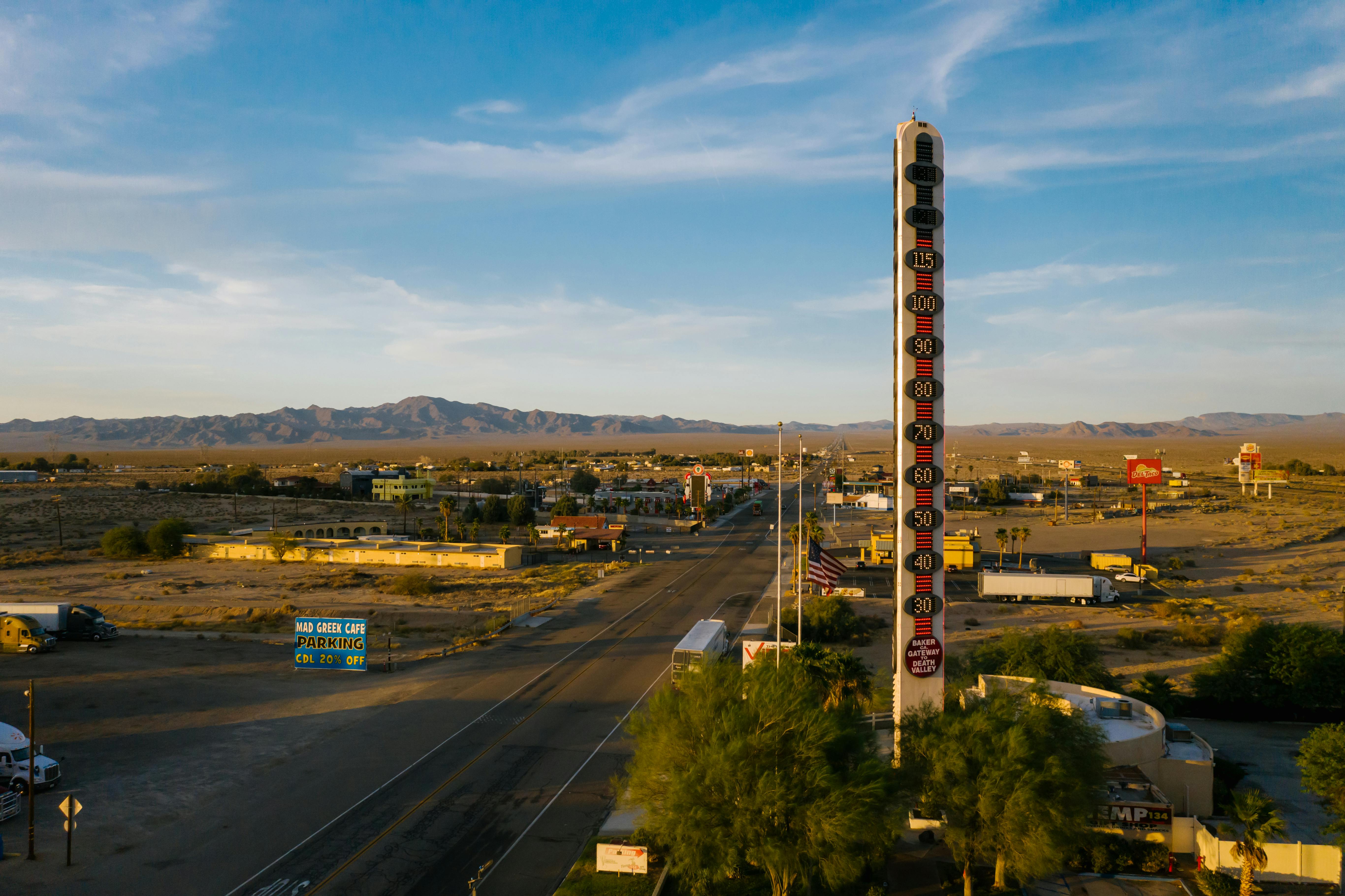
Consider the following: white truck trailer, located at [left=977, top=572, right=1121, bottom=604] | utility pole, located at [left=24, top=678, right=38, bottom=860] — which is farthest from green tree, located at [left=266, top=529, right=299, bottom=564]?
white truck trailer, located at [left=977, top=572, right=1121, bottom=604]

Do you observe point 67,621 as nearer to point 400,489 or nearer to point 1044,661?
point 1044,661

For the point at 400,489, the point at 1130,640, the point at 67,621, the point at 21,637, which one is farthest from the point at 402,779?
the point at 400,489

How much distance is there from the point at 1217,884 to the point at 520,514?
9609cm

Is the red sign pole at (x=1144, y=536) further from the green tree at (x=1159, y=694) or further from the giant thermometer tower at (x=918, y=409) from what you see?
the giant thermometer tower at (x=918, y=409)

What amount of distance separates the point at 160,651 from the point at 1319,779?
54858 millimetres

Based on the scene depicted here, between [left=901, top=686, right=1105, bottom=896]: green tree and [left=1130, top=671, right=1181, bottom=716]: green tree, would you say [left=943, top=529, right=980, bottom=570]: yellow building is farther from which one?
[left=901, top=686, right=1105, bottom=896]: green tree

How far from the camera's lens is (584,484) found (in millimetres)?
153750

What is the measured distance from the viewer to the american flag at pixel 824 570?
35.9 meters

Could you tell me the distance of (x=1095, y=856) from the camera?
2262 cm

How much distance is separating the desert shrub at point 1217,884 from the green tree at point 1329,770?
13.0 feet

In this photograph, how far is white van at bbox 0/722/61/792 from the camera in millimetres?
26188

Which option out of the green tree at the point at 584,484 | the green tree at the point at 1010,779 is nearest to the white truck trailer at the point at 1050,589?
the green tree at the point at 1010,779

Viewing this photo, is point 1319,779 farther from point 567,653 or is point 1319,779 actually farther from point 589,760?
point 567,653

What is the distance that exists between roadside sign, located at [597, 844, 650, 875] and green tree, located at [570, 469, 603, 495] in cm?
12380
